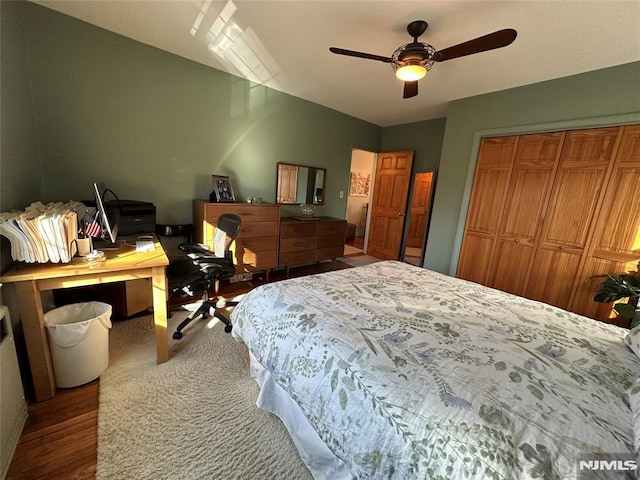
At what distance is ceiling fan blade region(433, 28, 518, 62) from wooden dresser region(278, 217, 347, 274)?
254 centimetres

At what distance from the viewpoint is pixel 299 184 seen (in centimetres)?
414

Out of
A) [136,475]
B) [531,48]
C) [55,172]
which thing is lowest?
[136,475]

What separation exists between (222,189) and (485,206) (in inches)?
133

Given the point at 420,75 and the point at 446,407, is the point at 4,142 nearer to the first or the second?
the point at 446,407

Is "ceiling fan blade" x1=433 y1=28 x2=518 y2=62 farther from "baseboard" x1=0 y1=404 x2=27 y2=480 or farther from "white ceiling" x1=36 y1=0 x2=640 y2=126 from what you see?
"baseboard" x1=0 y1=404 x2=27 y2=480

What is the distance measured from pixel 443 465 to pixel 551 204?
125 inches

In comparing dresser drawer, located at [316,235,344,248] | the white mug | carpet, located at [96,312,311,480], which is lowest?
carpet, located at [96,312,311,480]

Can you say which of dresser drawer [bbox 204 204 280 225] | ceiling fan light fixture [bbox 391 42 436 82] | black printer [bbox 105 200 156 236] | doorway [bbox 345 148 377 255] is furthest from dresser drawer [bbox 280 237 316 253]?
doorway [bbox 345 148 377 255]

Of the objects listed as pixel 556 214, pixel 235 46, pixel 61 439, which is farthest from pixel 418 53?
pixel 61 439

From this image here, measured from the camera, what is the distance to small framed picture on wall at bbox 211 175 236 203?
316 centimetres

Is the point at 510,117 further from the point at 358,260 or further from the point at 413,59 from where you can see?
the point at 358,260

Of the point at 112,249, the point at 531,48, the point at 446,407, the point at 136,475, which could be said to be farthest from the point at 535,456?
the point at 531,48

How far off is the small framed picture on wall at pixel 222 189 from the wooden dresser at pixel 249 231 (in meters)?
0.22

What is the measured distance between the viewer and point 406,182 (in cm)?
471
